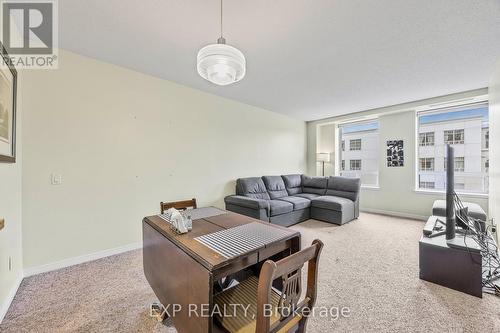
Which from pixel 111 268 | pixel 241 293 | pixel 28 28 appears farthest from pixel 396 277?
pixel 28 28

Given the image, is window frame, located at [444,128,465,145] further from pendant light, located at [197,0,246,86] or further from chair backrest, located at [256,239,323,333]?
chair backrest, located at [256,239,323,333]

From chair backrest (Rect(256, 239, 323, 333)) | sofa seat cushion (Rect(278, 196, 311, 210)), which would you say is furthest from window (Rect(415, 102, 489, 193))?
chair backrest (Rect(256, 239, 323, 333))

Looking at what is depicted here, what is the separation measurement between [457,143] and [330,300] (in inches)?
180

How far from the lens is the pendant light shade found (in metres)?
1.43

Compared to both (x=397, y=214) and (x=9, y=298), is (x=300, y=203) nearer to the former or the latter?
(x=397, y=214)

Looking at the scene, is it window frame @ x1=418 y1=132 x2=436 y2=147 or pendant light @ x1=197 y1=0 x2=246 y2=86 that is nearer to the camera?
pendant light @ x1=197 y1=0 x2=246 y2=86

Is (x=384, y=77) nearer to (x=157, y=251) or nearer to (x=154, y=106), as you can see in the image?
(x=154, y=106)

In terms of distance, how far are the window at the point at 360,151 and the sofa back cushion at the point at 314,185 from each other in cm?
117

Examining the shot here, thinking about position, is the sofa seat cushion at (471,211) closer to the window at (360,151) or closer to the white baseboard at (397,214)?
the white baseboard at (397,214)

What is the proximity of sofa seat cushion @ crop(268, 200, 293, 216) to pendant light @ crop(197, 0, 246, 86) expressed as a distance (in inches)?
104

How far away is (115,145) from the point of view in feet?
9.18

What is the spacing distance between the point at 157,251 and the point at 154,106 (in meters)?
2.38

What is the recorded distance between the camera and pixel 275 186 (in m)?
4.80

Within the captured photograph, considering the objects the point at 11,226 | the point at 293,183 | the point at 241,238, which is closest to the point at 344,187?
the point at 293,183
